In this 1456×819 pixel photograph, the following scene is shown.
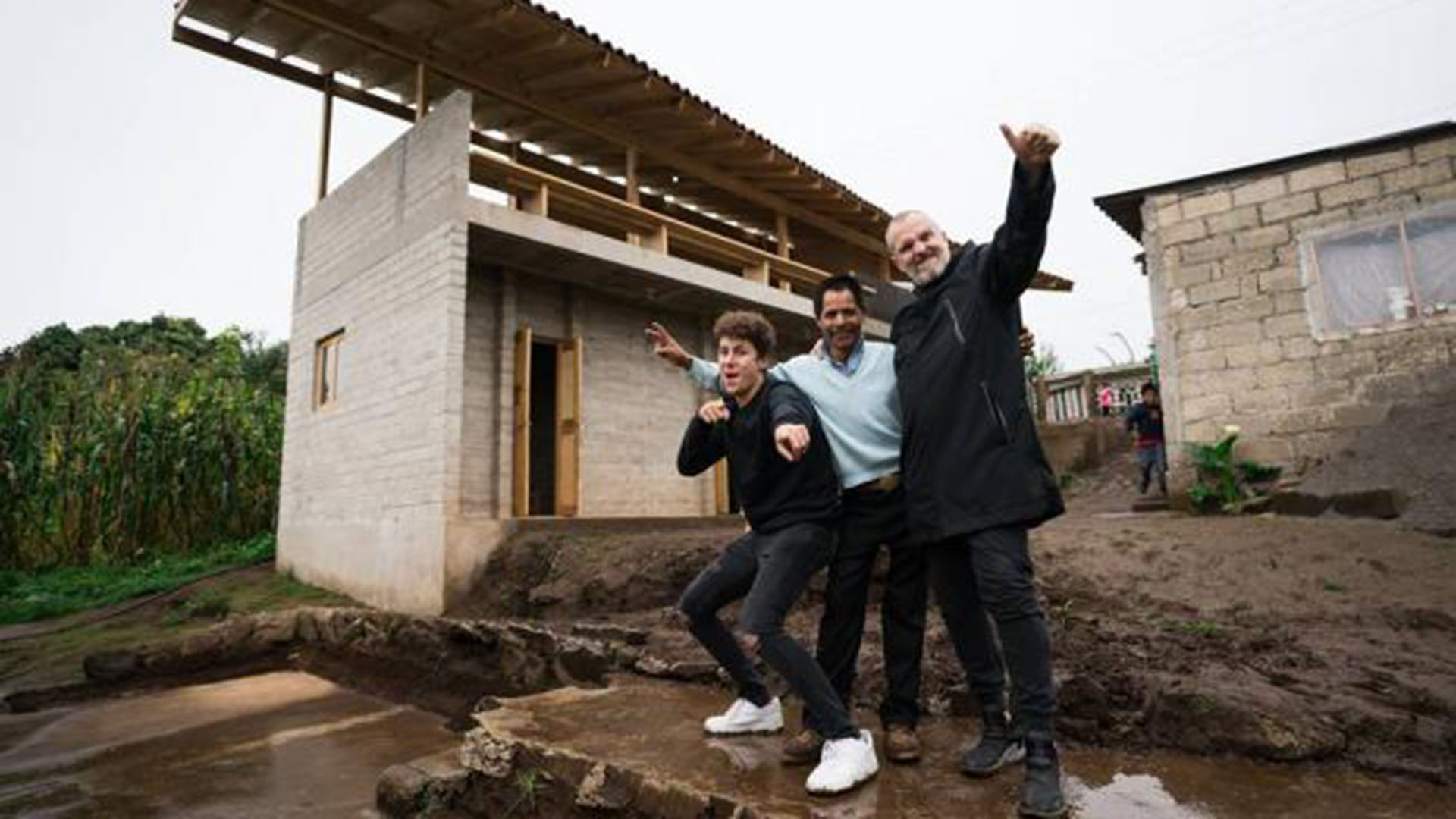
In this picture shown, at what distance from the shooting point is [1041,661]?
7.73ft

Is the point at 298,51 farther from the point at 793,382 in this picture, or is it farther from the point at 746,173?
the point at 793,382

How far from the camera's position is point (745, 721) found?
3246 mm

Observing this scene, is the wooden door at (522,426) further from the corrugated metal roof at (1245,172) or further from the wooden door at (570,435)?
the corrugated metal roof at (1245,172)

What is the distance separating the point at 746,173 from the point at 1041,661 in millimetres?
10551

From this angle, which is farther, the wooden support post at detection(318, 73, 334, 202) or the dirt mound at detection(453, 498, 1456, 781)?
the wooden support post at detection(318, 73, 334, 202)

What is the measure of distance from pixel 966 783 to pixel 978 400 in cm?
127

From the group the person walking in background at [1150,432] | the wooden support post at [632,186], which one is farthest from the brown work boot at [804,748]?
the person walking in background at [1150,432]

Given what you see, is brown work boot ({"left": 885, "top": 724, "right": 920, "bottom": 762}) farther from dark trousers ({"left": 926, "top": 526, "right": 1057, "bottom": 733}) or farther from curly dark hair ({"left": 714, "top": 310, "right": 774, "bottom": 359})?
curly dark hair ({"left": 714, "top": 310, "right": 774, "bottom": 359})

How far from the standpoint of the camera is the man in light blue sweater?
2.81 meters

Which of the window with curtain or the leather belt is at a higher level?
the window with curtain

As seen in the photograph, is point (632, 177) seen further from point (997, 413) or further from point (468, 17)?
point (997, 413)

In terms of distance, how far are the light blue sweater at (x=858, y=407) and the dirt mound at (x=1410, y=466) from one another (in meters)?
5.97

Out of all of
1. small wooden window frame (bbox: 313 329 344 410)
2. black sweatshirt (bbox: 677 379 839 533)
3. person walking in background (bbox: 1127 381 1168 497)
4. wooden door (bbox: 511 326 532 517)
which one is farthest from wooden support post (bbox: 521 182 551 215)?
person walking in background (bbox: 1127 381 1168 497)

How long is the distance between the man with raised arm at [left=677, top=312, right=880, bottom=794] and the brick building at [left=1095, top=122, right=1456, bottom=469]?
7.40 meters
